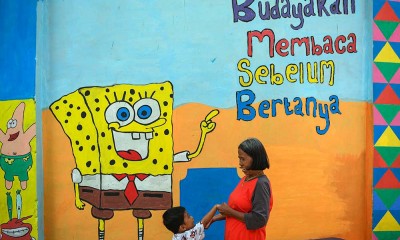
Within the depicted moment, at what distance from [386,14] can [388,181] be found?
1.79m

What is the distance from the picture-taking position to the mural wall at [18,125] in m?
4.75

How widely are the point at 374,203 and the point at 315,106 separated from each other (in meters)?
1.22

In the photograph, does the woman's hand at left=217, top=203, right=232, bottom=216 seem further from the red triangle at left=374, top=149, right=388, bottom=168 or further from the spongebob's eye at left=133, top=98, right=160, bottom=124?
the red triangle at left=374, top=149, right=388, bottom=168

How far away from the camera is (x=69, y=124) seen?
490 centimetres

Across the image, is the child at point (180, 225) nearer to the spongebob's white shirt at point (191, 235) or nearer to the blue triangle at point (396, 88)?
the spongebob's white shirt at point (191, 235)

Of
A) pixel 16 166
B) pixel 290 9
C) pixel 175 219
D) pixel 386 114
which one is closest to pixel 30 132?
pixel 16 166

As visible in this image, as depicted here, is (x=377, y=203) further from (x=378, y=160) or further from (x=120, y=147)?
(x=120, y=147)

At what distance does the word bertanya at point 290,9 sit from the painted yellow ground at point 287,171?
3.25 ft

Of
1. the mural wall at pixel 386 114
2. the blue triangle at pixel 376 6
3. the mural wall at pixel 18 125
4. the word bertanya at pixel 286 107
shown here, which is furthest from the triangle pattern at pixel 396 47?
the mural wall at pixel 18 125

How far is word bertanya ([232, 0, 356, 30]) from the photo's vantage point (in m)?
5.06

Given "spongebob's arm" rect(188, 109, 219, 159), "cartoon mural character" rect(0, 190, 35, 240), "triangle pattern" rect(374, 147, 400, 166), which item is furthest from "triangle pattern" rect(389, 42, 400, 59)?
"cartoon mural character" rect(0, 190, 35, 240)

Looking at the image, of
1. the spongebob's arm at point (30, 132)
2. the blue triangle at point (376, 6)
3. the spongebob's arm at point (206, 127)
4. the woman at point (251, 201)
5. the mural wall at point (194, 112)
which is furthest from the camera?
the blue triangle at point (376, 6)

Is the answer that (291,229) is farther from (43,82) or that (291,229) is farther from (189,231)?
(43,82)

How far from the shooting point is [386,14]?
5.21 metres
